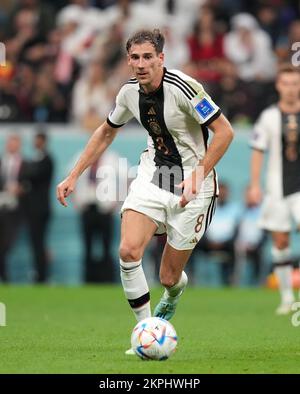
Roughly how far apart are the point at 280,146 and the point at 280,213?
0.86 m

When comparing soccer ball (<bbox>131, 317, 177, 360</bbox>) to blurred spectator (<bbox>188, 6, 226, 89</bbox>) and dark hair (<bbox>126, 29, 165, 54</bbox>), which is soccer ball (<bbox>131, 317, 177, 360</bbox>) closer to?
dark hair (<bbox>126, 29, 165, 54</bbox>)

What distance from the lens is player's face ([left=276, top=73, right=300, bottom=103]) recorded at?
529 inches

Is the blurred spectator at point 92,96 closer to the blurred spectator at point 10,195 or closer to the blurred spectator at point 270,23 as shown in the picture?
the blurred spectator at point 10,195

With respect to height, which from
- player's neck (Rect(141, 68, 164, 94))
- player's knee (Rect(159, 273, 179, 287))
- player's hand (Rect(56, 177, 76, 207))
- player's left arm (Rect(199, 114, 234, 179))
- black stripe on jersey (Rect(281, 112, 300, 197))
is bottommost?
player's knee (Rect(159, 273, 179, 287))

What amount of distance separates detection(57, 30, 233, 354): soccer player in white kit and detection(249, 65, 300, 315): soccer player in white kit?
14.4 ft

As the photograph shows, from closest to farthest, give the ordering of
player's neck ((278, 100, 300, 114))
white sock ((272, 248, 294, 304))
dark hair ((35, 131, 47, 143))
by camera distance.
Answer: player's neck ((278, 100, 300, 114))
white sock ((272, 248, 294, 304))
dark hair ((35, 131, 47, 143))

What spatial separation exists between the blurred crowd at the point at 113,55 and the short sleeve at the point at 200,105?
35.0ft

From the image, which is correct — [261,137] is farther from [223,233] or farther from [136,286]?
[223,233]

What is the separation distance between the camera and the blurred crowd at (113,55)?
65.7 ft

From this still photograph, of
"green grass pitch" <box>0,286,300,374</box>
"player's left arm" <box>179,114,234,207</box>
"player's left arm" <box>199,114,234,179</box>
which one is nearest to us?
"green grass pitch" <box>0,286,300,374</box>

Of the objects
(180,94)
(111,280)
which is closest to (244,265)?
(111,280)

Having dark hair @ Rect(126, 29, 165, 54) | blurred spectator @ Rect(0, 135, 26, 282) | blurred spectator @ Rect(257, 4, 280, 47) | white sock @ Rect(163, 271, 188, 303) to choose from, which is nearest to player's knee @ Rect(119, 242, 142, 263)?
white sock @ Rect(163, 271, 188, 303)

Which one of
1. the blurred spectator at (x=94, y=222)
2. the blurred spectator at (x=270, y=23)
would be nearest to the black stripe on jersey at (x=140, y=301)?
the blurred spectator at (x=94, y=222)

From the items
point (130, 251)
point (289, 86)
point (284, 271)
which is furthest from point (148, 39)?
point (284, 271)
